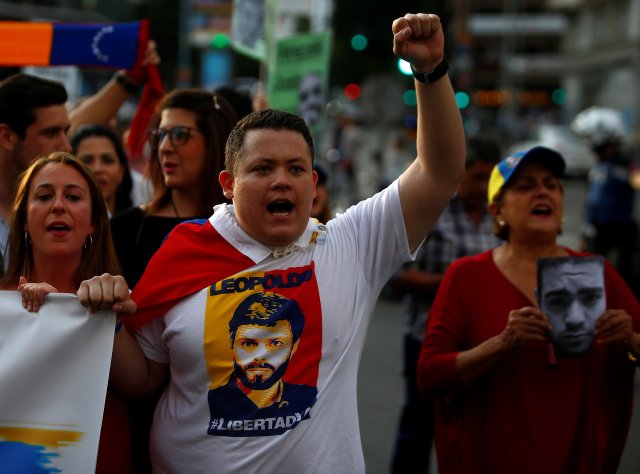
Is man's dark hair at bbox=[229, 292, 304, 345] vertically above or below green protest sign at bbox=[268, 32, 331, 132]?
below

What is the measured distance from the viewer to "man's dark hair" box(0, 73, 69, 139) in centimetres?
414

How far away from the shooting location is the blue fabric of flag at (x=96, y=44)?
5.48 m

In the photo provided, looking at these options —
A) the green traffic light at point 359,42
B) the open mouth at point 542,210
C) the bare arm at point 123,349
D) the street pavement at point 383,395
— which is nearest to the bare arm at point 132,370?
the bare arm at point 123,349

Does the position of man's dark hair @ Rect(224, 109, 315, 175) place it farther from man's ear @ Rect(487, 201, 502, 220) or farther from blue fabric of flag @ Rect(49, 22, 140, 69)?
blue fabric of flag @ Rect(49, 22, 140, 69)

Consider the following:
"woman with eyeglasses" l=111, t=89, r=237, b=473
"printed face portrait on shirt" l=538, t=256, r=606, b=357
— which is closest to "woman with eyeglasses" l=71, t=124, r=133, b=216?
"woman with eyeglasses" l=111, t=89, r=237, b=473

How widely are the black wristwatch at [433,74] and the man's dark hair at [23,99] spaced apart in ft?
6.22

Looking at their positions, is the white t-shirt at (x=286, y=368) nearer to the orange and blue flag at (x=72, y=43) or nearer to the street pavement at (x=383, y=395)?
the orange and blue flag at (x=72, y=43)

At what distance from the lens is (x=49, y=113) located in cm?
416

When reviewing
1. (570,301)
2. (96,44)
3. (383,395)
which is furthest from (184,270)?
(383,395)

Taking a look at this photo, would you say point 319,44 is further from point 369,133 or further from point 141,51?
point 369,133

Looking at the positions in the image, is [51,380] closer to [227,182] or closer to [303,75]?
[227,182]

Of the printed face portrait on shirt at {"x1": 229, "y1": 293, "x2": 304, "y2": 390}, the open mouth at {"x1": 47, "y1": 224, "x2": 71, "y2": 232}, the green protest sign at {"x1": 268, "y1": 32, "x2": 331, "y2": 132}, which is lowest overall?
the printed face portrait on shirt at {"x1": 229, "y1": 293, "x2": 304, "y2": 390}

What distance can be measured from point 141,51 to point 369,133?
40.5 m

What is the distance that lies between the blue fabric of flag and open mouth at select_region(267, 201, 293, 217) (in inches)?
110
